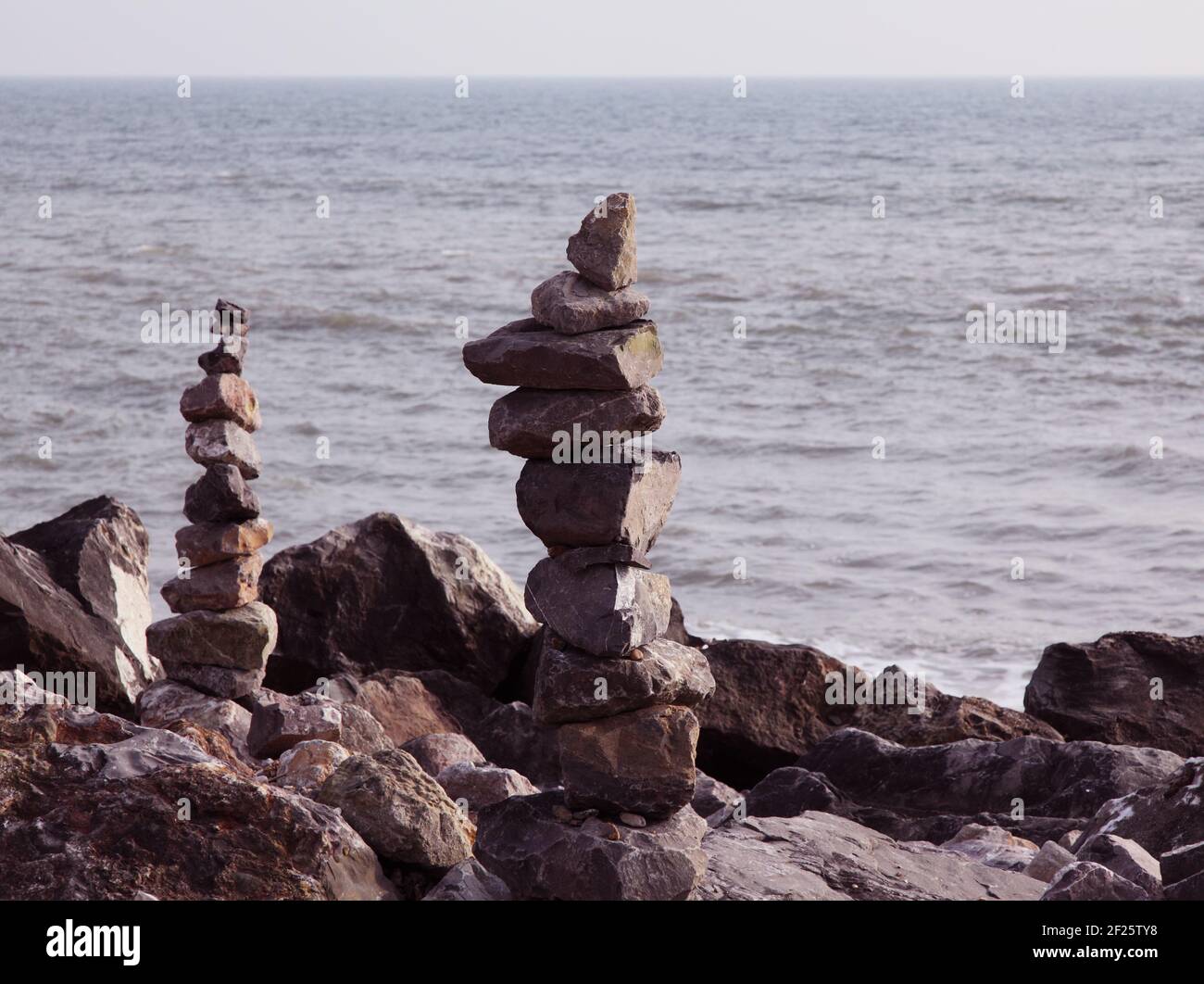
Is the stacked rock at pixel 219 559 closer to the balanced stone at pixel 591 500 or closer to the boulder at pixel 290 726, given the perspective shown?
the boulder at pixel 290 726

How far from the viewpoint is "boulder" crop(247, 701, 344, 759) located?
27.6ft

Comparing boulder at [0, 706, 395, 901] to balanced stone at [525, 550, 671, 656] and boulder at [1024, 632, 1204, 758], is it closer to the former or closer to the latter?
balanced stone at [525, 550, 671, 656]

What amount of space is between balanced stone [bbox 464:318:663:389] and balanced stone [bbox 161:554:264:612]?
4.35 m

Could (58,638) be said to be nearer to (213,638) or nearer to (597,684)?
(213,638)

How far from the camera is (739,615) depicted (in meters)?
15.1

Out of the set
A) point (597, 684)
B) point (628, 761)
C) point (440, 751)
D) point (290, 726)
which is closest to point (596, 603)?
point (597, 684)

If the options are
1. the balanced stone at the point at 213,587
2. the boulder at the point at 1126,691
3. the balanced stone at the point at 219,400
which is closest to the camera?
the balanced stone at the point at 219,400

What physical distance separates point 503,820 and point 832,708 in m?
5.02

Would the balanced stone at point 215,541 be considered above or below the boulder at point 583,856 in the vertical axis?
above

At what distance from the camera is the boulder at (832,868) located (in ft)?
19.9

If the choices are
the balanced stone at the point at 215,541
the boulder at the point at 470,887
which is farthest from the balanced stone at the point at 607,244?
the balanced stone at the point at 215,541

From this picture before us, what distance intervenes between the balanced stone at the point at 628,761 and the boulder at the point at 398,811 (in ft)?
1.96

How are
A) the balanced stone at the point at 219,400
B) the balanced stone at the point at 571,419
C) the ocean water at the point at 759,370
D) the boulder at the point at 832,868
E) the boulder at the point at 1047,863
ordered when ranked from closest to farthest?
the balanced stone at the point at 571,419, the boulder at the point at 832,868, the boulder at the point at 1047,863, the balanced stone at the point at 219,400, the ocean water at the point at 759,370

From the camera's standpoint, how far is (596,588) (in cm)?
572
